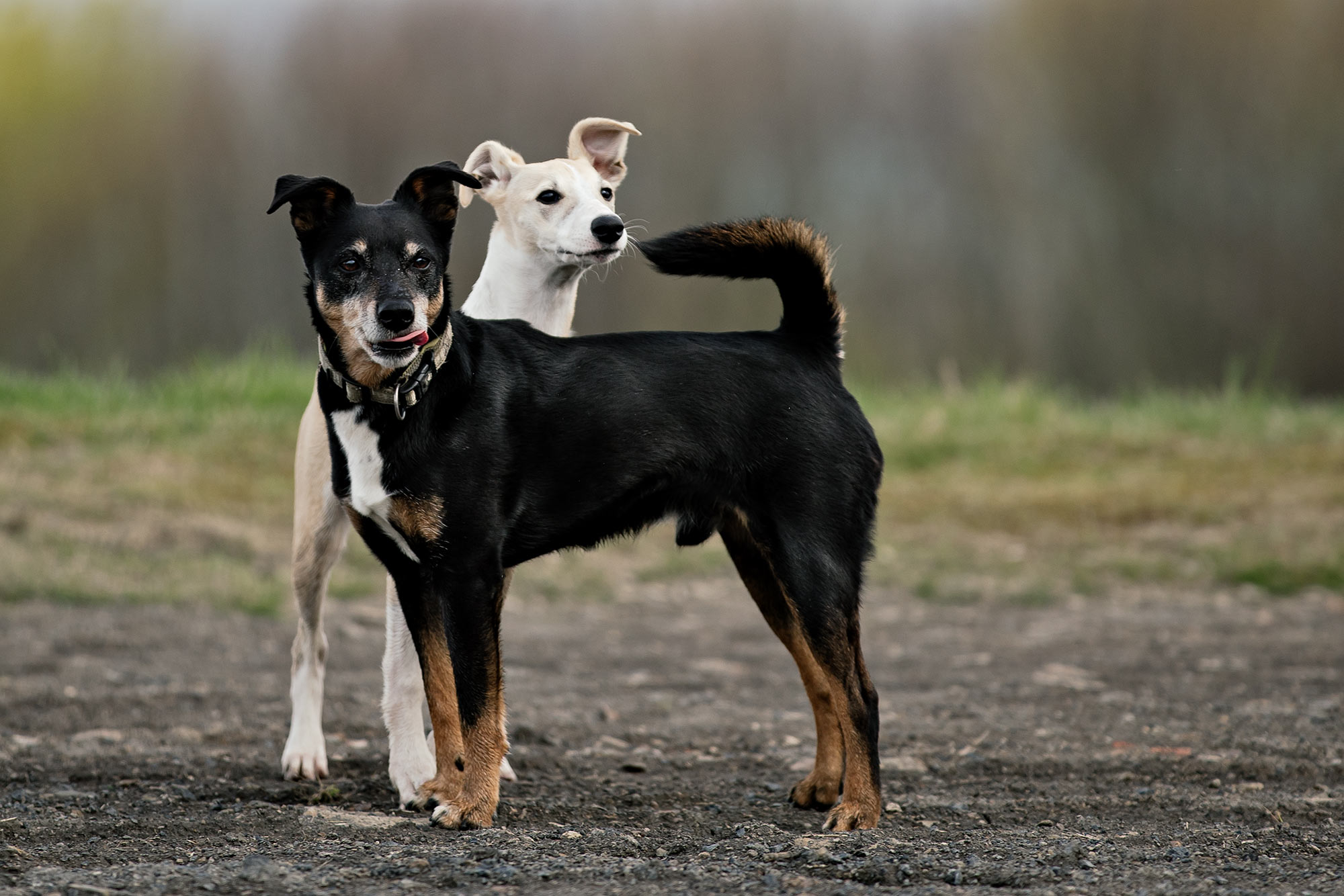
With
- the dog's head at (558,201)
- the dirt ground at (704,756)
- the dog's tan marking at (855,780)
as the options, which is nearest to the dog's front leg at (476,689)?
the dirt ground at (704,756)

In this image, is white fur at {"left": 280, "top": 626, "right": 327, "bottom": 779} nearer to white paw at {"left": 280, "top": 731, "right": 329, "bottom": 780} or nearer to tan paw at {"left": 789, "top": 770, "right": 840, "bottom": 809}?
white paw at {"left": 280, "top": 731, "right": 329, "bottom": 780}

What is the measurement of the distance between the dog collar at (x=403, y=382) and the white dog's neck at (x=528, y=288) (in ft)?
3.34

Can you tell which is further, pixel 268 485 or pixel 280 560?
pixel 268 485

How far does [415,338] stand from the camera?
13.3ft

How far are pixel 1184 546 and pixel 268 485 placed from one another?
718 centimetres

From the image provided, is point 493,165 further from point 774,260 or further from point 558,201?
point 774,260

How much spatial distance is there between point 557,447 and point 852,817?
1.50 m

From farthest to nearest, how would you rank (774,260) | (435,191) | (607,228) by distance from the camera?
(607,228), (774,260), (435,191)

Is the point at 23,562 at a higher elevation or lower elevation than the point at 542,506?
lower

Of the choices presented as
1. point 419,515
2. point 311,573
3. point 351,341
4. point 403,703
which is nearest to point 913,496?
point 311,573

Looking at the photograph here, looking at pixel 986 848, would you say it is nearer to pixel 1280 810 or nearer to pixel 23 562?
pixel 1280 810

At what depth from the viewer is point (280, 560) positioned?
995cm

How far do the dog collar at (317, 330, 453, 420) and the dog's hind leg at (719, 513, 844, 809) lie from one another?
1.14 m

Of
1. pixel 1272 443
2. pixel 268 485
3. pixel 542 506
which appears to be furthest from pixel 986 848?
pixel 1272 443
